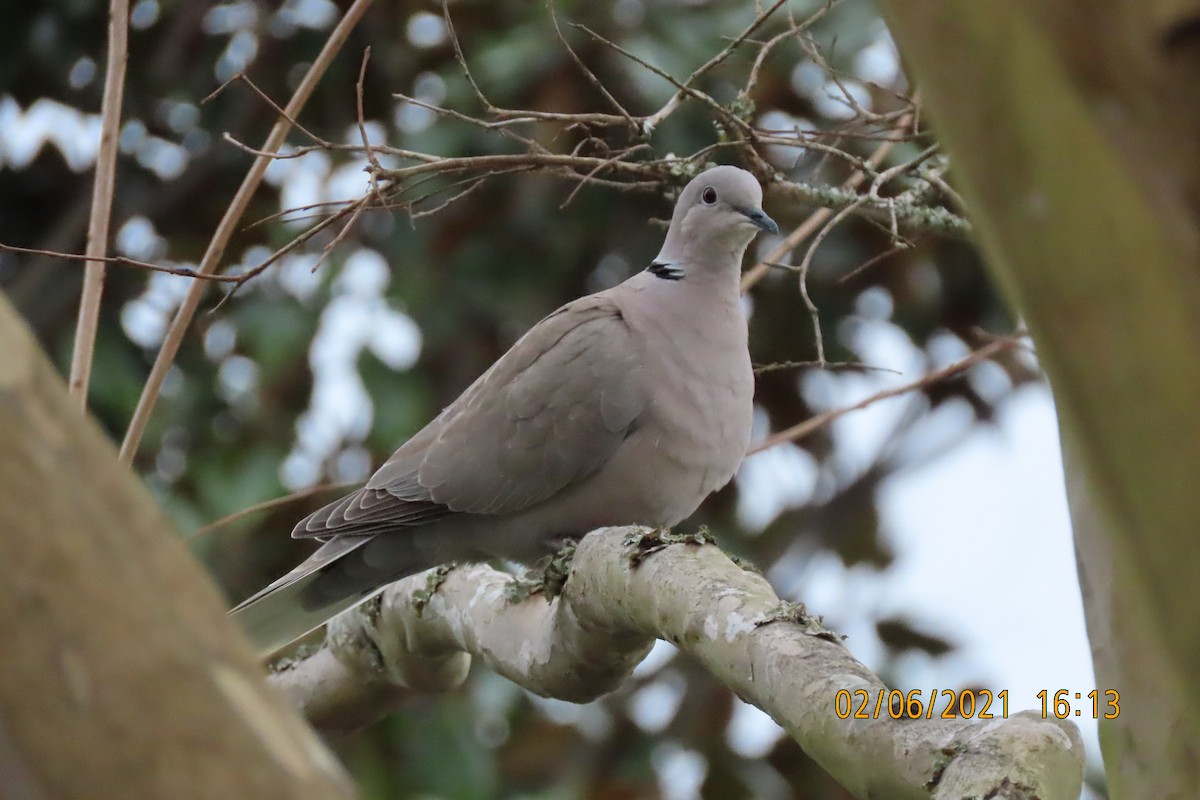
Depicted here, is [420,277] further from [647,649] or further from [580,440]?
[647,649]

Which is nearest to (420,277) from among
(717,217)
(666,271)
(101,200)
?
(666,271)

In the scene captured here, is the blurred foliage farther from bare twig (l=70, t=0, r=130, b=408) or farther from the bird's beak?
bare twig (l=70, t=0, r=130, b=408)

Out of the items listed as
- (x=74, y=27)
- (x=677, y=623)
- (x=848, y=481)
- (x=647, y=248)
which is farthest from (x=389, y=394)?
(x=677, y=623)

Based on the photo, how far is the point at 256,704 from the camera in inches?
30.3

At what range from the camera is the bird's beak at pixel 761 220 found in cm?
267

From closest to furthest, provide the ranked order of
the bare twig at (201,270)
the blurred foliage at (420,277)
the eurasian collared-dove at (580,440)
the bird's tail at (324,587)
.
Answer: the bare twig at (201,270)
the eurasian collared-dove at (580,440)
the bird's tail at (324,587)
the blurred foliage at (420,277)

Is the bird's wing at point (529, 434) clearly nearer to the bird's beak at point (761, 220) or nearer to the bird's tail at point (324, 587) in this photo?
the bird's tail at point (324, 587)

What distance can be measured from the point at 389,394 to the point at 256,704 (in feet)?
9.94

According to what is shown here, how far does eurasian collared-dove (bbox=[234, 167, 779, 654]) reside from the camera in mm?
2658

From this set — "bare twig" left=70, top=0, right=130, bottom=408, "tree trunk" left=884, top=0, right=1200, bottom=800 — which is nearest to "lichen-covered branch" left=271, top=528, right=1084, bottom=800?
"tree trunk" left=884, top=0, right=1200, bottom=800

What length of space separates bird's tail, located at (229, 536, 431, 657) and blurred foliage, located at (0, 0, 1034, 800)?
768mm

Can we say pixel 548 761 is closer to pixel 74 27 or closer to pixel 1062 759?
pixel 74 27

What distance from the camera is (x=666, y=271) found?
2.91 metres

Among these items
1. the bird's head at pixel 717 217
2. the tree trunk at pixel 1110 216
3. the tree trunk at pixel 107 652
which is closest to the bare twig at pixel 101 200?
the bird's head at pixel 717 217
